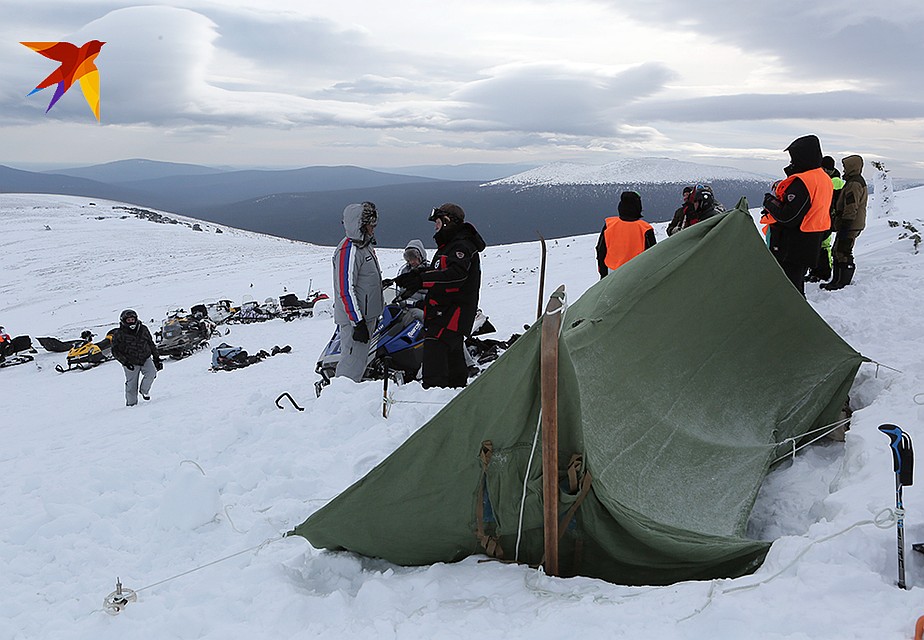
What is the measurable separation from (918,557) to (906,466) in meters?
0.41

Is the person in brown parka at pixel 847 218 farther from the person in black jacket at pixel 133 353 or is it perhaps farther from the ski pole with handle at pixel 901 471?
the person in black jacket at pixel 133 353

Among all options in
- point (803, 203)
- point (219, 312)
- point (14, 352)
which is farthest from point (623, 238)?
point (14, 352)

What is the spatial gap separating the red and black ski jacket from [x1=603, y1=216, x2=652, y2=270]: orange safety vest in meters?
1.92

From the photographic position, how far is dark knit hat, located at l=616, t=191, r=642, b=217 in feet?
23.2

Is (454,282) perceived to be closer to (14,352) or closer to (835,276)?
(835,276)

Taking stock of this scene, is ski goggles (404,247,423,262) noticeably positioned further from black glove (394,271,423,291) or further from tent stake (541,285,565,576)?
tent stake (541,285,565,576)

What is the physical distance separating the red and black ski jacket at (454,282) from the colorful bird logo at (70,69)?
3393mm

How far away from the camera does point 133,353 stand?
9562 mm

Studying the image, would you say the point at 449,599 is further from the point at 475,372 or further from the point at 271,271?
the point at 271,271

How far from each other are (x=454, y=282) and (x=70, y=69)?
4079mm

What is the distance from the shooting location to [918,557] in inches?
106

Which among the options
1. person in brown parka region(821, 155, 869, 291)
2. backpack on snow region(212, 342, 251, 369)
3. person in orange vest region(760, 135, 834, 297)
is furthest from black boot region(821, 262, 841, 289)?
backpack on snow region(212, 342, 251, 369)

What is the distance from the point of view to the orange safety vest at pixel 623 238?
7.17 metres

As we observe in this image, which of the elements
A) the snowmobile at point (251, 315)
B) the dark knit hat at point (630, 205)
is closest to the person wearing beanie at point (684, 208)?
the dark knit hat at point (630, 205)
